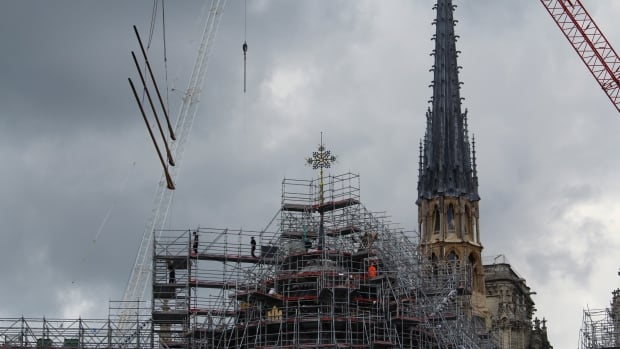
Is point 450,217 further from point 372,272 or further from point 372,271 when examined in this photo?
point 372,272

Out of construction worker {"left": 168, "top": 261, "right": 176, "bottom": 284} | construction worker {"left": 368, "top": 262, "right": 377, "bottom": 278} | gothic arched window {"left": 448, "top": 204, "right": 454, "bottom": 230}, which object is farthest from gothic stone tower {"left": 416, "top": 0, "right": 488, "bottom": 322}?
construction worker {"left": 368, "top": 262, "right": 377, "bottom": 278}

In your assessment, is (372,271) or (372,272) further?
(372,271)

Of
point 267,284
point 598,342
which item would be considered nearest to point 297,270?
point 267,284

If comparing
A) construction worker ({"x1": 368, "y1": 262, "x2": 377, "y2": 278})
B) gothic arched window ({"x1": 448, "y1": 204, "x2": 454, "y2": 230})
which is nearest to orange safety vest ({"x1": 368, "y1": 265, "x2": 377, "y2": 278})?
construction worker ({"x1": 368, "y1": 262, "x2": 377, "y2": 278})

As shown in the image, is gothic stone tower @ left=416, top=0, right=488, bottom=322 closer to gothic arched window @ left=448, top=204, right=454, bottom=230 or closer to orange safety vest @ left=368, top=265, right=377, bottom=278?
gothic arched window @ left=448, top=204, right=454, bottom=230

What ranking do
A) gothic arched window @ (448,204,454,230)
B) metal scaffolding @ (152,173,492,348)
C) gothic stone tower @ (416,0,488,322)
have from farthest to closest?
gothic arched window @ (448,204,454,230) → gothic stone tower @ (416,0,488,322) → metal scaffolding @ (152,173,492,348)

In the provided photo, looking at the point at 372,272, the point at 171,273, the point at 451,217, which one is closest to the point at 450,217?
the point at 451,217

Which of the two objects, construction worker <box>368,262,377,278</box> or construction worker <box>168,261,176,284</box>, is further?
construction worker <box>168,261,176,284</box>

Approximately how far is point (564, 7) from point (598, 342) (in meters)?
46.2

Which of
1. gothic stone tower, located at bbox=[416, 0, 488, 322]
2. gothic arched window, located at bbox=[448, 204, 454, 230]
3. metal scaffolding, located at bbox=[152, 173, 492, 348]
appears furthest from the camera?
gothic arched window, located at bbox=[448, 204, 454, 230]

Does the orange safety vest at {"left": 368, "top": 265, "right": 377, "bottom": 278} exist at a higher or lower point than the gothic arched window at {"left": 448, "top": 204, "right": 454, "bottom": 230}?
lower

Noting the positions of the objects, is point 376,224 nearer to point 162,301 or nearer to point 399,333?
point 399,333

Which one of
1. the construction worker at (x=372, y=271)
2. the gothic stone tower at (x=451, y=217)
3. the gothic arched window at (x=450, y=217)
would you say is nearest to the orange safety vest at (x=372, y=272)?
the construction worker at (x=372, y=271)

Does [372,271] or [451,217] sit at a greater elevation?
[451,217]
